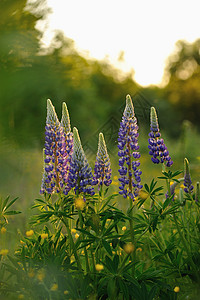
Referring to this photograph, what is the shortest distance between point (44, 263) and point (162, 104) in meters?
16.8

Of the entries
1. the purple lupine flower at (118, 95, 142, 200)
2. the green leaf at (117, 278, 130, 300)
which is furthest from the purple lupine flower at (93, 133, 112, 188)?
the green leaf at (117, 278, 130, 300)

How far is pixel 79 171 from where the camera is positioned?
75.3 inches

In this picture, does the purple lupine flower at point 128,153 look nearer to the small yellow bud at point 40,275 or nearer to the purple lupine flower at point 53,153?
the purple lupine flower at point 53,153

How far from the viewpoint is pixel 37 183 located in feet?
20.5

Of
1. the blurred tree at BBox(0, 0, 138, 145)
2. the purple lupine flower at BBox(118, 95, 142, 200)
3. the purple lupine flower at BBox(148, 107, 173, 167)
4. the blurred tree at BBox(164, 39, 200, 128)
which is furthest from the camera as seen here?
the blurred tree at BBox(164, 39, 200, 128)

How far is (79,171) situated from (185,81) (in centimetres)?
1875

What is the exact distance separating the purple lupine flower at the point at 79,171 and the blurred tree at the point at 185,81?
16757 mm

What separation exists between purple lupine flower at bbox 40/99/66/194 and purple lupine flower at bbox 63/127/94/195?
0.42ft

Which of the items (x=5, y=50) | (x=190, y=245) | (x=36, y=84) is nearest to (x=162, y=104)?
(x=36, y=84)

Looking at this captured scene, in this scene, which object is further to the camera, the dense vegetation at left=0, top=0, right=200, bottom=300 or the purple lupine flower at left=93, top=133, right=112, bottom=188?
the purple lupine flower at left=93, top=133, right=112, bottom=188

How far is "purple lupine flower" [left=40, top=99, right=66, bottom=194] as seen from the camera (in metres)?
2.01

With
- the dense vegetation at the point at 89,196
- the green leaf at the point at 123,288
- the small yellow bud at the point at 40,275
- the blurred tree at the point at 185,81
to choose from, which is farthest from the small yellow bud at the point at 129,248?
the blurred tree at the point at 185,81

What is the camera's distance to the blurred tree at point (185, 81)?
18469 millimetres

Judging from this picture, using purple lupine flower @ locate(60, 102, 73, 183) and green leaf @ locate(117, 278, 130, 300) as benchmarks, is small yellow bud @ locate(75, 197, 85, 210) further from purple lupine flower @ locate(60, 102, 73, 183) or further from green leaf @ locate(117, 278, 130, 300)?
green leaf @ locate(117, 278, 130, 300)
